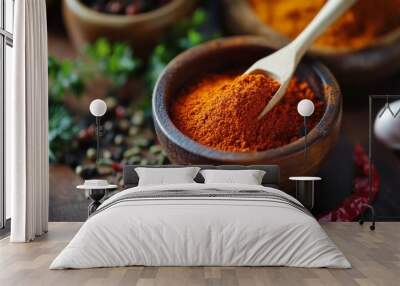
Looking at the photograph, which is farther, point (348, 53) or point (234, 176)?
point (348, 53)

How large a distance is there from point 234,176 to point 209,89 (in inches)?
42.6

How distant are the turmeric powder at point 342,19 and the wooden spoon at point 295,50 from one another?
15cm

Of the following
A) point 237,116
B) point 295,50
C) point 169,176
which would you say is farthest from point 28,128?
point 295,50

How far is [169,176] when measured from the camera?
598 cm

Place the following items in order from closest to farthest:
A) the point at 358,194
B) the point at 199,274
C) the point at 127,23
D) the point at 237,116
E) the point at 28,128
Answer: the point at 199,274 < the point at 28,128 < the point at 237,116 < the point at 127,23 < the point at 358,194

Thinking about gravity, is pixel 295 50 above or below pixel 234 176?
above

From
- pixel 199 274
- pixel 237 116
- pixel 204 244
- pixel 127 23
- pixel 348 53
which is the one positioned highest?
pixel 127 23

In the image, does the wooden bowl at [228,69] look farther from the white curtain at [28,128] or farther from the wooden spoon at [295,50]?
the white curtain at [28,128]

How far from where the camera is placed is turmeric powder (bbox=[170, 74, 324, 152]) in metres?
6.30

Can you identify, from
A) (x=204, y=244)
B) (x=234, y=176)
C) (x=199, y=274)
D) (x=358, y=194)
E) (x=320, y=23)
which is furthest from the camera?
(x=358, y=194)

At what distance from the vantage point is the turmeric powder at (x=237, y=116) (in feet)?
20.7

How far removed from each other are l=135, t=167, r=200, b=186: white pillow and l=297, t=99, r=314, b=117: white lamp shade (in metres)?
1.20

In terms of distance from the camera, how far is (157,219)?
4293mm

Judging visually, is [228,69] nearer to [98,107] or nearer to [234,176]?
[234,176]
